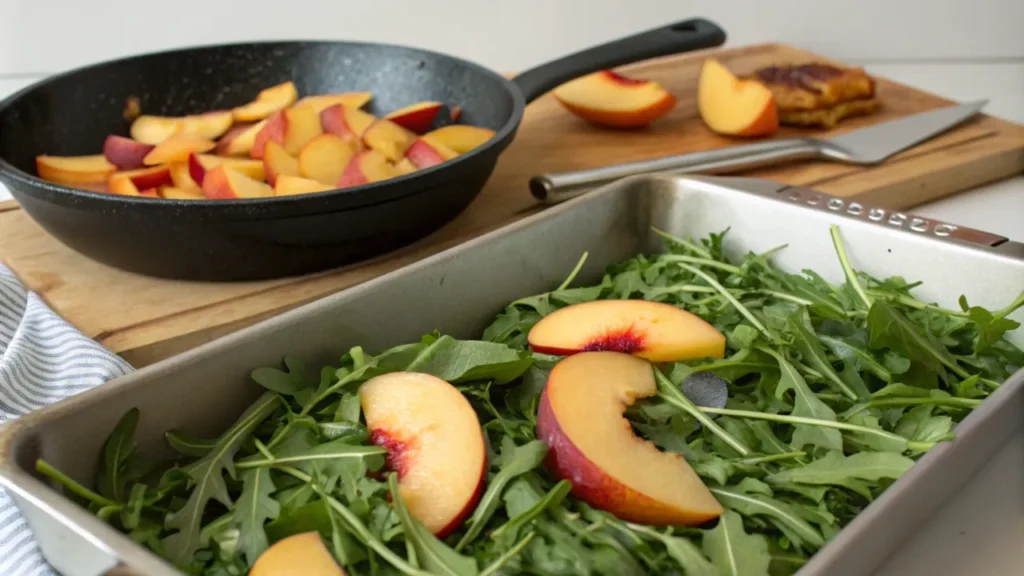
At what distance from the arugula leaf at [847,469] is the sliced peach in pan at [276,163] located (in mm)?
721

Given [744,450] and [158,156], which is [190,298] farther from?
[744,450]

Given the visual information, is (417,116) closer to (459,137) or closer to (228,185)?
(459,137)

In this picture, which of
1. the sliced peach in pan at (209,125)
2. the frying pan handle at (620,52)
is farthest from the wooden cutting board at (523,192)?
the sliced peach in pan at (209,125)

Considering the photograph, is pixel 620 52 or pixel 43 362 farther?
pixel 620 52

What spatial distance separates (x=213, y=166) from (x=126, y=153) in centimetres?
14

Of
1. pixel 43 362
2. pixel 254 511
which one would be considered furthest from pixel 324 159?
pixel 254 511

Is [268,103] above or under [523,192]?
above

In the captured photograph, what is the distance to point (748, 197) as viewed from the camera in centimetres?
105

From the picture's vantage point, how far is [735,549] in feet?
1.99

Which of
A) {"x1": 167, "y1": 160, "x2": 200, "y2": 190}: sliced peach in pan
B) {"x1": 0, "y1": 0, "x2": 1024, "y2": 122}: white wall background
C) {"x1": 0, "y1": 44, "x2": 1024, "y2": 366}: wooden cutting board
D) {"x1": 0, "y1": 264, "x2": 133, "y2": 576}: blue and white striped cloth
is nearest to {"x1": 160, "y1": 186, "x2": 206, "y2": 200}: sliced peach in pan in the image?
{"x1": 167, "y1": 160, "x2": 200, "y2": 190}: sliced peach in pan

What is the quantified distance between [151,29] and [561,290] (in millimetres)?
1349

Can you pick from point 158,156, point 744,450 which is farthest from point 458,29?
point 744,450

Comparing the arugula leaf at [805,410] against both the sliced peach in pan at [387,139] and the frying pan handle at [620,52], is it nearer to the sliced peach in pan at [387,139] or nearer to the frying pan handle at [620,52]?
the sliced peach in pan at [387,139]

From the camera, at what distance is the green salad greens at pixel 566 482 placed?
1.99ft
